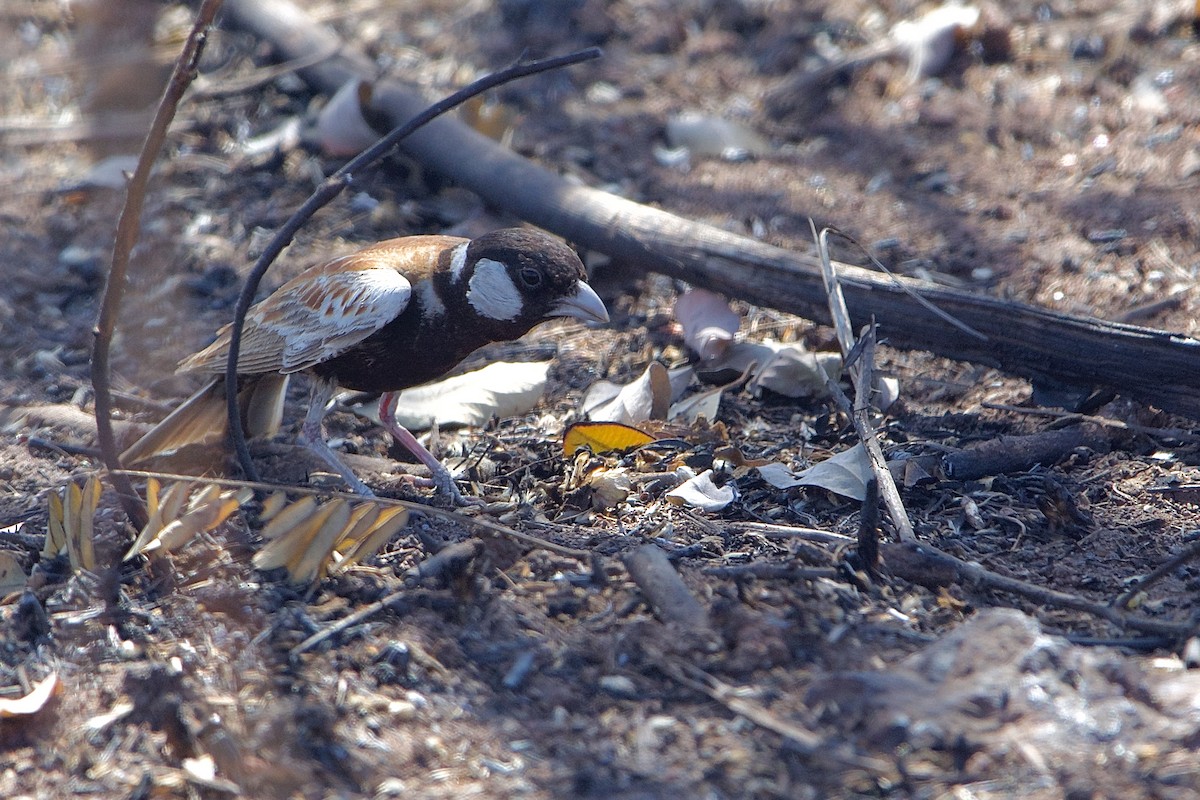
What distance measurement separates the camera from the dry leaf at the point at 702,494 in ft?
11.3

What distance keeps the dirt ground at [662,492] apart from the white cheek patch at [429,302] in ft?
1.98

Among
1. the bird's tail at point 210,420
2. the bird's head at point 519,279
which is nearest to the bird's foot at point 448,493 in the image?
the bird's head at point 519,279

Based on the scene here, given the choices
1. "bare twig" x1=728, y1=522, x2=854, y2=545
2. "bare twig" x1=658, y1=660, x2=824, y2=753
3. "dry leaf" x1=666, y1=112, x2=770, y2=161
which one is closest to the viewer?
"bare twig" x1=658, y1=660, x2=824, y2=753

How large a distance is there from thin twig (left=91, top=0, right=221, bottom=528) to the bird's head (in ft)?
3.71

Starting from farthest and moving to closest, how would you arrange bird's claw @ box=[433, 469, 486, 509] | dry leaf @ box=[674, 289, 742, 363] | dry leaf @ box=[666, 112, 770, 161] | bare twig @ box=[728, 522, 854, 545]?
dry leaf @ box=[666, 112, 770, 161] < dry leaf @ box=[674, 289, 742, 363] < bird's claw @ box=[433, 469, 486, 509] < bare twig @ box=[728, 522, 854, 545]

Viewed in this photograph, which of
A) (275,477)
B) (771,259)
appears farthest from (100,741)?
(771,259)

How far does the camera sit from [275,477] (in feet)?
12.8

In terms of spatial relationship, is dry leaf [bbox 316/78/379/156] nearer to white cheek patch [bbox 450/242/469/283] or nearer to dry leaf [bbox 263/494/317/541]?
white cheek patch [bbox 450/242/469/283]

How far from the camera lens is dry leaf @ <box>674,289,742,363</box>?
4.38m

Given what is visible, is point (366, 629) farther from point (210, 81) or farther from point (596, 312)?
point (210, 81)

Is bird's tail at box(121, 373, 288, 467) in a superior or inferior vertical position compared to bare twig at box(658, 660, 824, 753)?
inferior

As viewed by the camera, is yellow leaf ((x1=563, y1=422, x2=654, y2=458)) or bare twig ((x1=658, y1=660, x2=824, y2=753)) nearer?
bare twig ((x1=658, y1=660, x2=824, y2=753))

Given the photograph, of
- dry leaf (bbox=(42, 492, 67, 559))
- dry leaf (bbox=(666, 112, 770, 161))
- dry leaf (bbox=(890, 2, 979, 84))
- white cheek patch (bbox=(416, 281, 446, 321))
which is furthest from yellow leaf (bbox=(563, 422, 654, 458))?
dry leaf (bbox=(890, 2, 979, 84))

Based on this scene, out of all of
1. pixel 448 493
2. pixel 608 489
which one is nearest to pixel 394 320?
pixel 448 493
